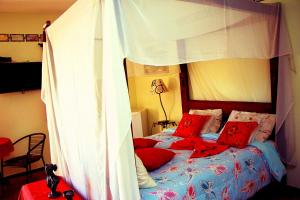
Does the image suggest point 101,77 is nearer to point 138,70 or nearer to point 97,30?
point 97,30

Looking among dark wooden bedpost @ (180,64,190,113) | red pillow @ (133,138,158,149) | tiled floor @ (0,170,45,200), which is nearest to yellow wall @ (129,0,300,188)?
dark wooden bedpost @ (180,64,190,113)

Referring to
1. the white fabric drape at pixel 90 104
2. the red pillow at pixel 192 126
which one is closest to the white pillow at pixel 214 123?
the red pillow at pixel 192 126

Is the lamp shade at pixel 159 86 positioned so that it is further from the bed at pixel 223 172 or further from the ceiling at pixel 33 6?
the ceiling at pixel 33 6

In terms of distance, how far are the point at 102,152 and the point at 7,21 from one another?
3.57 meters

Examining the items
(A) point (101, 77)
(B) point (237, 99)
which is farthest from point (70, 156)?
(B) point (237, 99)

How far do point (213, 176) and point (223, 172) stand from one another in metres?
0.14

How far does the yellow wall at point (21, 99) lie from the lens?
429cm

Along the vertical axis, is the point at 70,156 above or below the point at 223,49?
below

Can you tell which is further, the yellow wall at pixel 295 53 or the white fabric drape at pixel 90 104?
the yellow wall at pixel 295 53

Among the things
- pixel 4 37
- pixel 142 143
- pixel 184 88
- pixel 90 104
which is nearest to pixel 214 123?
pixel 184 88

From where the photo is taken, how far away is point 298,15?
2.78 meters

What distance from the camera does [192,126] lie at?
3.50 m

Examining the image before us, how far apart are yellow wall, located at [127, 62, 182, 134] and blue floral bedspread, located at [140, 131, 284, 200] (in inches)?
62.6

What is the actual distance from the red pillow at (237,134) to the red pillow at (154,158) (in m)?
0.72
